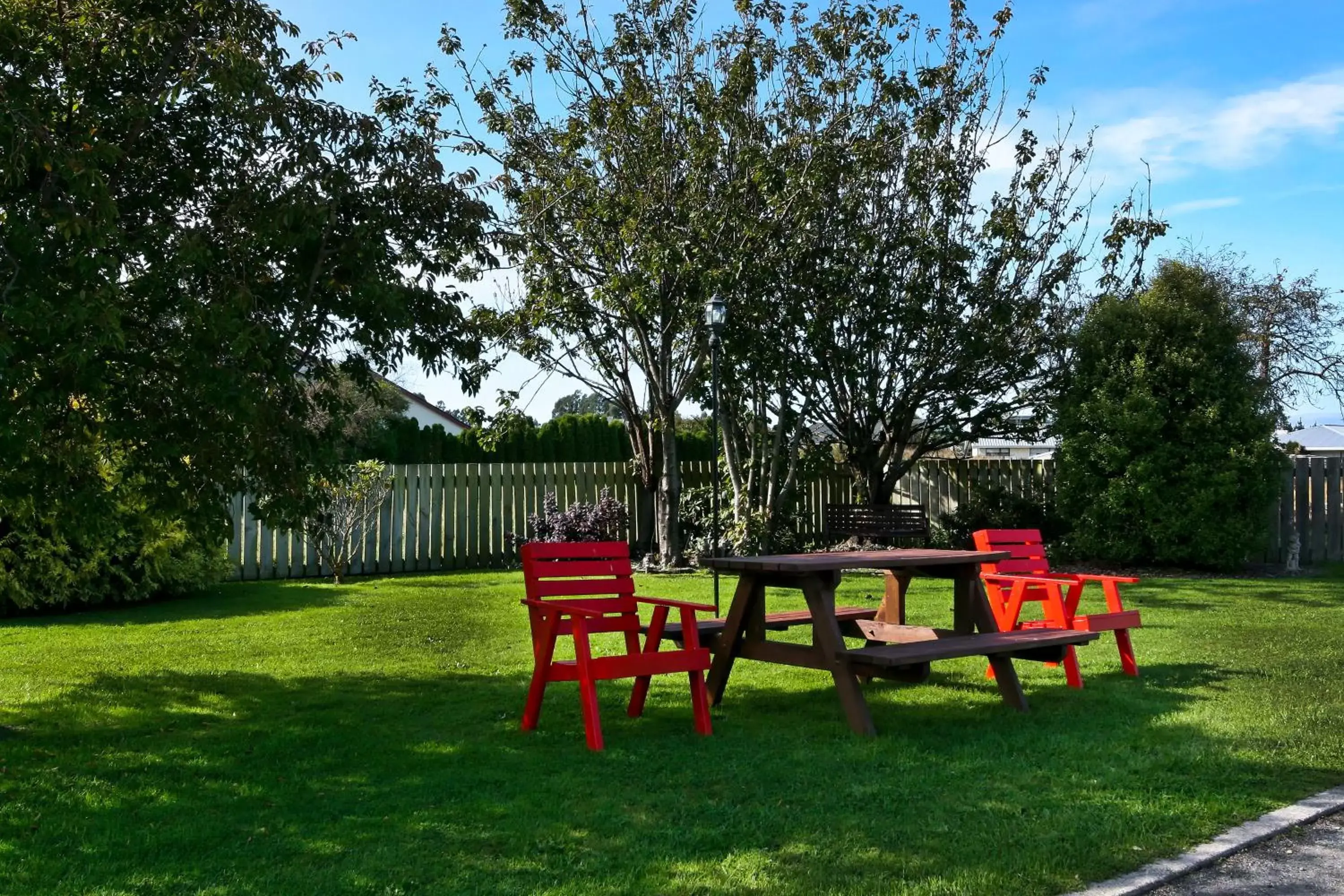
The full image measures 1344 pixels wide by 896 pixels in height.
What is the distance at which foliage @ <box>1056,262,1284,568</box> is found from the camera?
46.9ft

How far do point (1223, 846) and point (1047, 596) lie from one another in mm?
3535

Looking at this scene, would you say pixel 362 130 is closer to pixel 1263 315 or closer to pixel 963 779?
pixel 963 779

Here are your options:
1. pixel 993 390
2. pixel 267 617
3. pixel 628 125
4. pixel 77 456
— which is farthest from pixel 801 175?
pixel 77 456

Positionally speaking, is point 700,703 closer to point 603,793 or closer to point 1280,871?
point 603,793

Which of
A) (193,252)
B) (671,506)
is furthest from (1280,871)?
(671,506)

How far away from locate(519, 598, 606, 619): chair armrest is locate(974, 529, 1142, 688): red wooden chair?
2.49 m

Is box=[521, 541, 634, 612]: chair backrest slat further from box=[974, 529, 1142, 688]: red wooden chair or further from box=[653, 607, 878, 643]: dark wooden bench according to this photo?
box=[974, 529, 1142, 688]: red wooden chair

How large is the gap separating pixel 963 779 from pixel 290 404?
384 cm

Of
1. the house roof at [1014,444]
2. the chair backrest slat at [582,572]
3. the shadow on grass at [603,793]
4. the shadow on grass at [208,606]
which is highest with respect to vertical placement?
the house roof at [1014,444]

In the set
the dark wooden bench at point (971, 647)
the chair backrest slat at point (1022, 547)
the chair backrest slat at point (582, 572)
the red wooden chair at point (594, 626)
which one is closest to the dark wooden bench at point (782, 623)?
the red wooden chair at point (594, 626)

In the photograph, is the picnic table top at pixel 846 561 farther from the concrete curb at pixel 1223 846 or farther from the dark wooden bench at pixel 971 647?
the concrete curb at pixel 1223 846

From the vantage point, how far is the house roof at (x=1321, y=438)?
2741 cm

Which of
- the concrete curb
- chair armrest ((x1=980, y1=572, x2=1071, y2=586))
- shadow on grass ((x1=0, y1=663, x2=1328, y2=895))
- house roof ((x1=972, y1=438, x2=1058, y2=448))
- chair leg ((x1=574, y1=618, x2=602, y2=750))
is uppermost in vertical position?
house roof ((x1=972, y1=438, x2=1058, y2=448))

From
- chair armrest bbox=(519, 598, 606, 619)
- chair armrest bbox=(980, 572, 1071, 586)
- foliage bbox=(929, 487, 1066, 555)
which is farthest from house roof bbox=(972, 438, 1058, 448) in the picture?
chair armrest bbox=(519, 598, 606, 619)
